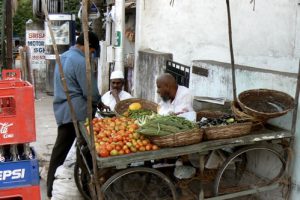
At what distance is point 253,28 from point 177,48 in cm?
223

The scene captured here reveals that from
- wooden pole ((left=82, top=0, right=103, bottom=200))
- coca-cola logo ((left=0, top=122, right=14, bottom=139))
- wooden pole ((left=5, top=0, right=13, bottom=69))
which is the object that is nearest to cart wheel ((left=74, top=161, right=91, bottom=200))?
wooden pole ((left=82, top=0, right=103, bottom=200))

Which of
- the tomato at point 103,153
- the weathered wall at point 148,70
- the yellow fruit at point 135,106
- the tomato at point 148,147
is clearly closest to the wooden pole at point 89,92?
the tomato at point 103,153

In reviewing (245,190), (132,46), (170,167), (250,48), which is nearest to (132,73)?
(132,46)

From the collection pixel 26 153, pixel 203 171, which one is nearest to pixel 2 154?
pixel 26 153

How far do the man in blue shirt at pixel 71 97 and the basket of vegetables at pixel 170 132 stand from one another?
133 centimetres

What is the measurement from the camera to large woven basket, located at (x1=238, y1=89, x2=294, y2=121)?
3.86 m

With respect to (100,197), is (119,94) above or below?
above

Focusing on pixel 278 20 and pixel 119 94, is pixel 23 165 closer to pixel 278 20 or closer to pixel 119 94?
pixel 119 94

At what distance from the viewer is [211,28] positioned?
22.0 feet

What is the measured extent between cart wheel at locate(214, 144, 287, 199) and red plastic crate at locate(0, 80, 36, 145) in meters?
1.77

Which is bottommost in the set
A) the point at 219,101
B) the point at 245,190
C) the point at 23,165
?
the point at 245,190

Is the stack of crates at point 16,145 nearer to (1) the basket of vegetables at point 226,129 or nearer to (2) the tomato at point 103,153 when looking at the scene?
(2) the tomato at point 103,153

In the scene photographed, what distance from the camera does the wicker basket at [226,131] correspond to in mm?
3703

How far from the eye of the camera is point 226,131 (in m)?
3.72
